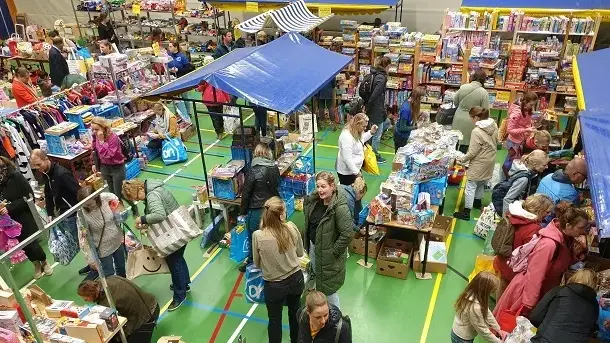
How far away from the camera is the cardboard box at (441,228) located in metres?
6.85

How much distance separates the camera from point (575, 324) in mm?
3828

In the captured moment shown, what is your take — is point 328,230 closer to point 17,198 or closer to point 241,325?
point 241,325

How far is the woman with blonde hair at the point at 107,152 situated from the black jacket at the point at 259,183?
2.30 m

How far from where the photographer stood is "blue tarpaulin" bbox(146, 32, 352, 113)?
5.98 meters

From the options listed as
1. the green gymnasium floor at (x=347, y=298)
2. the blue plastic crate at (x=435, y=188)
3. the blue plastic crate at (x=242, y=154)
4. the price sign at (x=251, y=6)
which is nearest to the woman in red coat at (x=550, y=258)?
the green gymnasium floor at (x=347, y=298)

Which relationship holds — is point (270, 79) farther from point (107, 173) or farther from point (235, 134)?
point (107, 173)

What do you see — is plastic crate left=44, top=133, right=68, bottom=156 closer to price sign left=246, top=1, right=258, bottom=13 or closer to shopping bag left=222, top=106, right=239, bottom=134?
shopping bag left=222, top=106, right=239, bottom=134

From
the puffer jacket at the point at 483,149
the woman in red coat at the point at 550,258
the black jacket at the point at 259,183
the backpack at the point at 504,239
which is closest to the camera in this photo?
the woman in red coat at the point at 550,258

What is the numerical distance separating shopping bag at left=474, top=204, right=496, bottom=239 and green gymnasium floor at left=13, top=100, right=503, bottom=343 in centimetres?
12

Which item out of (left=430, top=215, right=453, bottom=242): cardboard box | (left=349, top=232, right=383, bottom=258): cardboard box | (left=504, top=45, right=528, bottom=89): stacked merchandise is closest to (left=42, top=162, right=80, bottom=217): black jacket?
(left=349, top=232, right=383, bottom=258): cardboard box

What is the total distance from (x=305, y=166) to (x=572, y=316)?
14.7ft

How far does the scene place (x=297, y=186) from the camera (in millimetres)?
7367

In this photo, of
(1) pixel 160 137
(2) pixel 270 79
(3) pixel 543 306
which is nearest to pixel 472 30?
(2) pixel 270 79

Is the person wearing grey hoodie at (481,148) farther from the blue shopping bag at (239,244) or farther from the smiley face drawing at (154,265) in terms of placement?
the smiley face drawing at (154,265)
